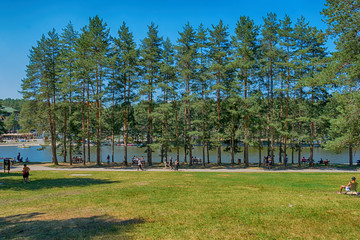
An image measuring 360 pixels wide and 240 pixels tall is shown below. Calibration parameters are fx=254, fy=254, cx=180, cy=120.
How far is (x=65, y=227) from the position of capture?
7.94 meters

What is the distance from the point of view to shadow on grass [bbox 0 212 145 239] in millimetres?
7254

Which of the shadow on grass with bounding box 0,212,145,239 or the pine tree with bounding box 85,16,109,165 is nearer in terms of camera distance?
the shadow on grass with bounding box 0,212,145,239

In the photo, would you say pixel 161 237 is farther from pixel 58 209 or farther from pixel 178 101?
pixel 178 101

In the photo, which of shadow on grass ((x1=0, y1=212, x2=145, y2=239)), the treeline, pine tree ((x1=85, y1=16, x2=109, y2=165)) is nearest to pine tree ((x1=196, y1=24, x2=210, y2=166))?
the treeline

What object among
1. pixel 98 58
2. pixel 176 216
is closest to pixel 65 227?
pixel 176 216

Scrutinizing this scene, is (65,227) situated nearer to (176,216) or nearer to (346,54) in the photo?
(176,216)

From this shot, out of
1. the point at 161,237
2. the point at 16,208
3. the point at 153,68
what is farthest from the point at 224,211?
the point at 153,68

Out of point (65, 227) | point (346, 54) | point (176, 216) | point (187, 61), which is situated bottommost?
point (176, 216)

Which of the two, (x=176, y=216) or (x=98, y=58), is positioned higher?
(x=98, y=58)

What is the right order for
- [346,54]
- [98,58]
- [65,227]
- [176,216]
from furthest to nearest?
[98,58], [346,54], [176,216], [65,227]

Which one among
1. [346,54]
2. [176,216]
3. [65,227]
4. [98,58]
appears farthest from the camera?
[98,58]

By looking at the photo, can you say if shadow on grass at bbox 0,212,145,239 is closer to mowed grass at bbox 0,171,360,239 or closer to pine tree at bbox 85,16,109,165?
mowed grass at bbox 0,171,360,239

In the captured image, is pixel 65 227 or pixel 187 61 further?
pixel 187 61

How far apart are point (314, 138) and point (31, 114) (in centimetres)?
3926
